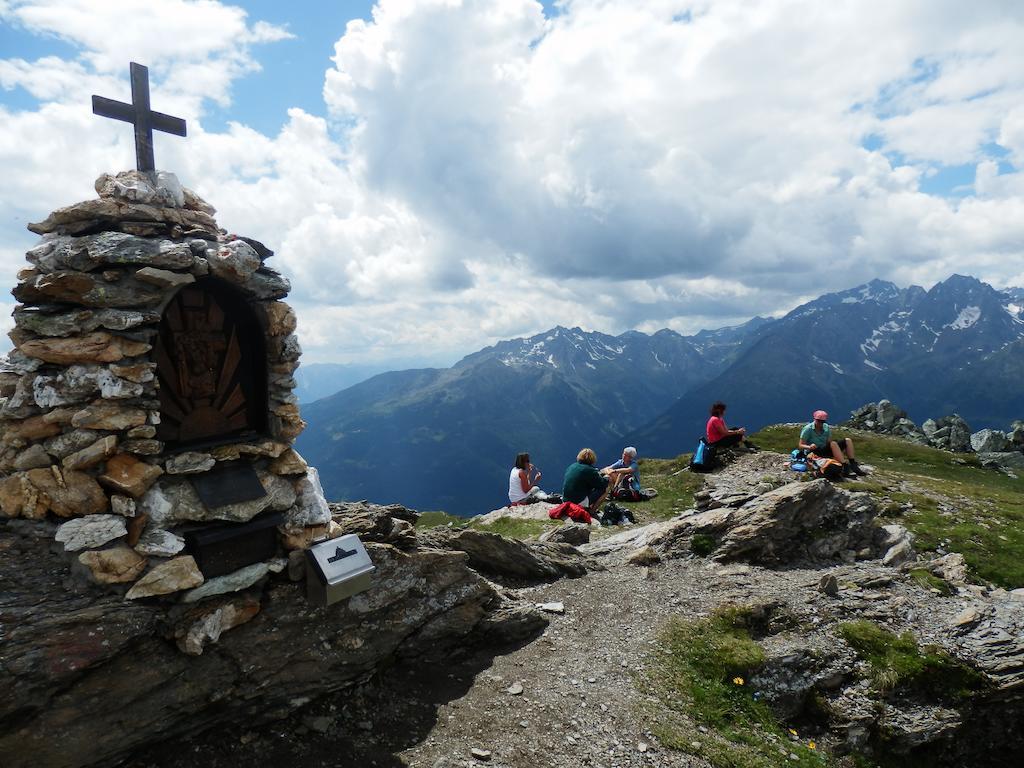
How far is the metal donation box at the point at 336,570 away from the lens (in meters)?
10.1

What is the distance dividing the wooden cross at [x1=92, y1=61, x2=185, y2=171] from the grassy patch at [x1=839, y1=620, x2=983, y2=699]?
1830 cm

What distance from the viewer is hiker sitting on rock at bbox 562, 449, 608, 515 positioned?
22750 millimetres

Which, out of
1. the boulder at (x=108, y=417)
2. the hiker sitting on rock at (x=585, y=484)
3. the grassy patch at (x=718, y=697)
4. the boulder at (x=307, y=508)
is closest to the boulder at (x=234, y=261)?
the boulder at (x=108, y=417)

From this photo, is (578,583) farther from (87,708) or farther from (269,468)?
(87,708)

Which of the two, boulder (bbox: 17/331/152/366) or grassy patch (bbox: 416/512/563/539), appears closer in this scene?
boulder (bbox: 17/331/152/366)

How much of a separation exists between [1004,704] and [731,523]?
7384 millimetres

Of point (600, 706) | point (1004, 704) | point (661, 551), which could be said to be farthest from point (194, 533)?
point (1004, 704)

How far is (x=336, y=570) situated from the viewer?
1017 centimetres

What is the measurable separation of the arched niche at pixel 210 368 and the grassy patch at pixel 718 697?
9903 millimetres

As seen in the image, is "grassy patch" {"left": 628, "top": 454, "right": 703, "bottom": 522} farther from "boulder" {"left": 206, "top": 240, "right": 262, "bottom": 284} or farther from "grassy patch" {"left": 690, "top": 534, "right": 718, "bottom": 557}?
"boulder" {"left": 206, "top": 240, "right": 262, "bottom": 284}

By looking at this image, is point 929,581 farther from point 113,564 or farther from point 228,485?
point 113,564

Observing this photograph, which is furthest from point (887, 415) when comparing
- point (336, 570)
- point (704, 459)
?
point (336, 570)

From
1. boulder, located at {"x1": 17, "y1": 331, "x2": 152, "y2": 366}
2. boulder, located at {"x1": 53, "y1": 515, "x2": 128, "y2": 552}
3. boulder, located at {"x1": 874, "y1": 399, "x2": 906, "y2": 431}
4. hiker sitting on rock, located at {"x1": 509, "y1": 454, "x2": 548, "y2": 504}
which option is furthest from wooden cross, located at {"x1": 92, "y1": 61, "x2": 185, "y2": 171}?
boulder, located at {"x1": 874, "y1": 399, "x2": 906, "y2": 431}

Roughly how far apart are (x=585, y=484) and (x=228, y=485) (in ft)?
51.1
